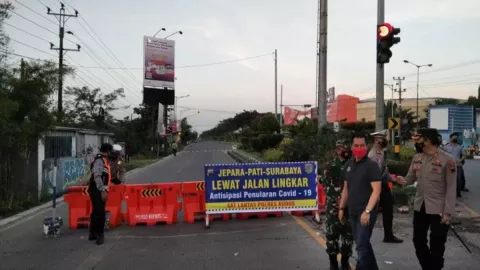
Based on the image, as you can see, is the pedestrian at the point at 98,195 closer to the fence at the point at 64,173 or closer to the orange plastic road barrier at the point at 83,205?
the orange plastic road barrier at the point at 83,205

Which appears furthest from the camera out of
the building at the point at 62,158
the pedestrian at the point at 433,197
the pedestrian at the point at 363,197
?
the building at the point at 62,158

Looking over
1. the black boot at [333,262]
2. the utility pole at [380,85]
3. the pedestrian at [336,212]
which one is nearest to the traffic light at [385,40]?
the utility pole at [380,85]

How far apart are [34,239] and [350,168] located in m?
6.18

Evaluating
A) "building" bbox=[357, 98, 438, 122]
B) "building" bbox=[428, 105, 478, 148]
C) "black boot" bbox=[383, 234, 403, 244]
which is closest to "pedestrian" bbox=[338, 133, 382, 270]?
"black boot" bbox=[383, 234, 403, 244]

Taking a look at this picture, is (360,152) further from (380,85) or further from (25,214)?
(25,214)

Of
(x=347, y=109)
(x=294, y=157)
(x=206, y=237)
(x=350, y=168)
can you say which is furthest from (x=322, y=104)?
(x=347, y=109)

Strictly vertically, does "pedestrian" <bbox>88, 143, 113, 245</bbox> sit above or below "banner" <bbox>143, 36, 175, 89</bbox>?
below

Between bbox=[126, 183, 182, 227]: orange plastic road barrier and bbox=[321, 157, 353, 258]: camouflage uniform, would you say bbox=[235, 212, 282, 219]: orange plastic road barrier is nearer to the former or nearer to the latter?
bbox=[126, 183, 182, 227]: orange plastic road barrier

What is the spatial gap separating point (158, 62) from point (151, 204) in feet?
150

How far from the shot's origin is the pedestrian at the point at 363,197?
480cm

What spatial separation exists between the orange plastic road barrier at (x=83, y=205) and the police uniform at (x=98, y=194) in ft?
4.12

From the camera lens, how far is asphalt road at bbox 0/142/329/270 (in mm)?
6480

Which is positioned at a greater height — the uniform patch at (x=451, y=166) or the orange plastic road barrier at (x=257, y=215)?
the uniform patch at (x=451, y=166)

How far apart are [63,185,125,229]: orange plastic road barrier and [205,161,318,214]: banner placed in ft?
5.89
